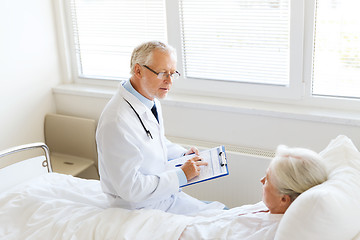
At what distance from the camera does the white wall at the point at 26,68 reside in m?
3.61

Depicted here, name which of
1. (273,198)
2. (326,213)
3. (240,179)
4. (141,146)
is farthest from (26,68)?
(326,213)

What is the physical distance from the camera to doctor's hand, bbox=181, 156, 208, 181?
2.41m

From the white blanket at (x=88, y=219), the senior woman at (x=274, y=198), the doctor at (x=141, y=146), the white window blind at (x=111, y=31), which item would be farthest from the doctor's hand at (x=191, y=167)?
the white window blind at (x=111, y=31)

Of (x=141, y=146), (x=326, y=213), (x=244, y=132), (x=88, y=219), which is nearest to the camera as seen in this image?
(x=326, y=213)

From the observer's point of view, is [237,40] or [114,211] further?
[237,40]

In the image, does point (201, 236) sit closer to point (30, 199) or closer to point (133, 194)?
point (133, 194)

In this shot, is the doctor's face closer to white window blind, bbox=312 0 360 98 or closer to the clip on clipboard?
the clip on clipboard

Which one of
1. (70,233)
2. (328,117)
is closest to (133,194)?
(70,233)

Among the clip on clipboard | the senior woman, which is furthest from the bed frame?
the senior woman

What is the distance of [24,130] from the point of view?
3811 mm

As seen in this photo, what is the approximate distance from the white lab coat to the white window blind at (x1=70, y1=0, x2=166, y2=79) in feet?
4.20

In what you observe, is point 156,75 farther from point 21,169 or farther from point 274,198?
point 21,169

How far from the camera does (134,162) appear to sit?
7.56 ft

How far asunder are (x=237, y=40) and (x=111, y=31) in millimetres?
1116
